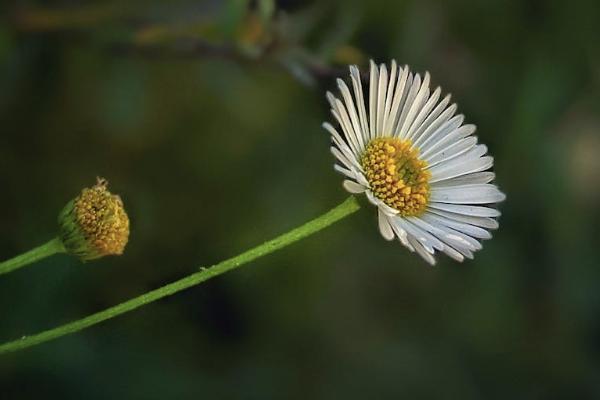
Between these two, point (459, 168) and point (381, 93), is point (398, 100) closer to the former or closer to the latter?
point (381, 93)

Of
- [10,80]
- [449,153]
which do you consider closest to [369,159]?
[449,153]

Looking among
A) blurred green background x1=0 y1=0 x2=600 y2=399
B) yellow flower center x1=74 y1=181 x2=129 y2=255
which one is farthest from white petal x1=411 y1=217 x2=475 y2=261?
blurred green background x1=0 y1=0 x2=600 y2=399

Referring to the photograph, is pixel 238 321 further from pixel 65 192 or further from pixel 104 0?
pixel 104 0

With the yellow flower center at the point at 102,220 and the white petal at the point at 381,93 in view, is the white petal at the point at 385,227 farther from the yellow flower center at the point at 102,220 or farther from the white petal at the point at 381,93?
the yellow flower center at the point at 102,220

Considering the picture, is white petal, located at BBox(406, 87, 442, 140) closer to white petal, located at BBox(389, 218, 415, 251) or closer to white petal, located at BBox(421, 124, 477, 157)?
white petal, located at BBox(421, 124, 477, 157)

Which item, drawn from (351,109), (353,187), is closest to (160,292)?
(353,187)

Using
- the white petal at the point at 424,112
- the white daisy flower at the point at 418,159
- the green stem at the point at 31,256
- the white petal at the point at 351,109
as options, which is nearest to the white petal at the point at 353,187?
the white daisy flower at the point at 418,159

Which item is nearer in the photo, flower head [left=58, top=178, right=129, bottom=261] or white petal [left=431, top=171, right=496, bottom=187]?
flower head [left=58, top=178, right=129, bottom=261]
